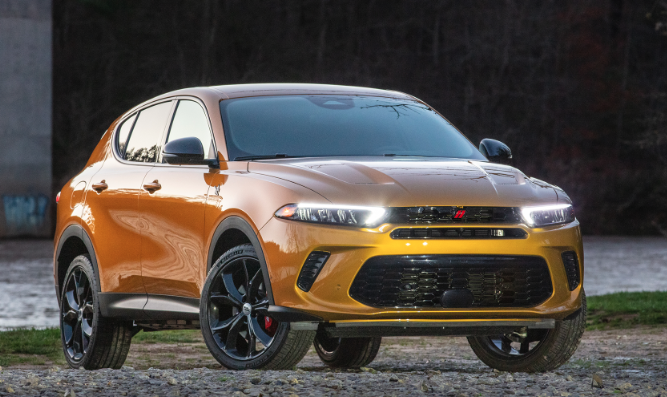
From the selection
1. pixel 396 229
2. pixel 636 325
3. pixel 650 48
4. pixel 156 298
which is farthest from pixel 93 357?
pixel 650 48

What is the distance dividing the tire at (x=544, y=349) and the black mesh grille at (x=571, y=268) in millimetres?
192

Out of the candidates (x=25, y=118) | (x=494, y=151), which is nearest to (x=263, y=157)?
(x=494, y=151)

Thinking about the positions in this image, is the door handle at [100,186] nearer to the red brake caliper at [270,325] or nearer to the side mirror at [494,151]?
the red brake caliper at [270,325]

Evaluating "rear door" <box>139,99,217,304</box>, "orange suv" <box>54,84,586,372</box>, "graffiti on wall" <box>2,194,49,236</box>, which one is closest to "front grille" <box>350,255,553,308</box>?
"orange suv" <box>54,84,586,372</box>

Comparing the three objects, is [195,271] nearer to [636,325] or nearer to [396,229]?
[396,229]

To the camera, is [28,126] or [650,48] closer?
[28,126]

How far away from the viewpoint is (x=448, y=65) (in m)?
41.7

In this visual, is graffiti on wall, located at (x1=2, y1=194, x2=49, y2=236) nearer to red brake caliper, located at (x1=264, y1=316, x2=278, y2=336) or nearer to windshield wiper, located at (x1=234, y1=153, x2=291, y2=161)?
windshield wiper, located at (x1=234, y1=153, x2=291, y2=161)

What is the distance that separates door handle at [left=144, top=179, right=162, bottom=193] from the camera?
7500 mm

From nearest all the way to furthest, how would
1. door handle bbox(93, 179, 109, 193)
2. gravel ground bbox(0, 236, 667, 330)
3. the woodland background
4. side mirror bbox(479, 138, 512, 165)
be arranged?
side mirror bbox(479, 138, 512, 165), door handle bbox(93, 179, 109, 193), gravel ground bbox(0, 236, 667, 330), the woodland background

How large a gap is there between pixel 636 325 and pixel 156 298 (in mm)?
6686

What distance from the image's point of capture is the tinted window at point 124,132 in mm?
8648

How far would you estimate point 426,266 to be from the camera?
605 cm

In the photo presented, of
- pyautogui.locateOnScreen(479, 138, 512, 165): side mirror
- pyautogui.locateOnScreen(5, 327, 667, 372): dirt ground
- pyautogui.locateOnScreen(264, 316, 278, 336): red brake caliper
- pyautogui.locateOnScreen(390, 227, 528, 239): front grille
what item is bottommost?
pyautogui.locateOnScreen(5, 327, 667, 372): dirt ground
